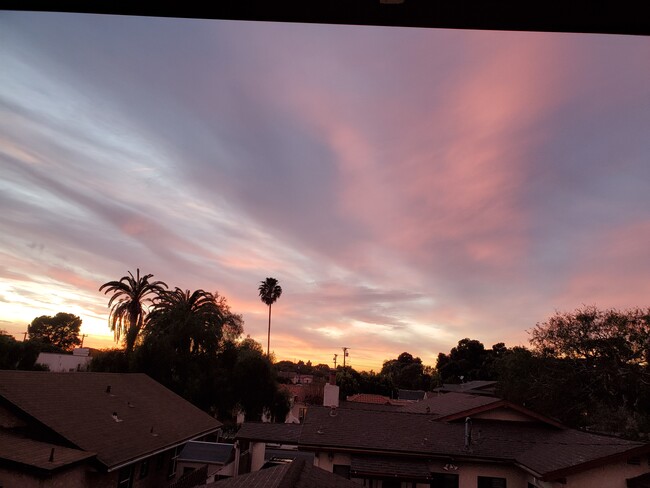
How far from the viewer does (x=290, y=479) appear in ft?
34.8

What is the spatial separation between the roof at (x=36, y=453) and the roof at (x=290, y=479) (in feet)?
19.3

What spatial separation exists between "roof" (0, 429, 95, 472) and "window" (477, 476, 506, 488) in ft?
60.5

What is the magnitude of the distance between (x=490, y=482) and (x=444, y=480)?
2.37m

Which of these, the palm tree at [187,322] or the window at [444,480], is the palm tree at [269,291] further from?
the window at [444,480]

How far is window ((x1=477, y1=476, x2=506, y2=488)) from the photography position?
20938 millimetres

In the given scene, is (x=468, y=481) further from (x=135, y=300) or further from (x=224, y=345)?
A: (x=135, y=300)

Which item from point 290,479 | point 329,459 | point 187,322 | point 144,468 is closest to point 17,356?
point 187,322

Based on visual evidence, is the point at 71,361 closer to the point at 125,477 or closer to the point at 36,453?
the point at 125,477

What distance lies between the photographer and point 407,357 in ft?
445

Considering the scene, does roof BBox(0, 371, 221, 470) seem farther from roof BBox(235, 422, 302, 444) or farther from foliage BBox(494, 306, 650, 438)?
foliage BBox(494, 306, 650, 438)

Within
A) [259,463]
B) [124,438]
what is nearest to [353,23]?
[124,438]

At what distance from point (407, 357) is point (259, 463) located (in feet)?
370

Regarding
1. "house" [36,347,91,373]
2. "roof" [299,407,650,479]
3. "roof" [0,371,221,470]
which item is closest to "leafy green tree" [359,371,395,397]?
"house" [36,347,91,373]

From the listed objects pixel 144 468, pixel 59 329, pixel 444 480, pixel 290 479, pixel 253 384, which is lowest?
pixel 444 480
